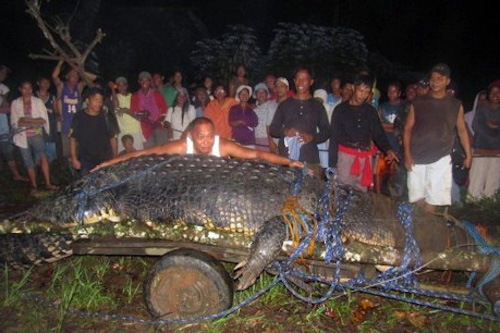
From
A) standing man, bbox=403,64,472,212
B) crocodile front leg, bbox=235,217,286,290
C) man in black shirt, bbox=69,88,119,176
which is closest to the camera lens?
crocodile front leg, bbox=235,217,286,290

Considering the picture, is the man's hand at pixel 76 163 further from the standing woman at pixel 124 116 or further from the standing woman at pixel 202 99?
the standing woman at pixel 202 99

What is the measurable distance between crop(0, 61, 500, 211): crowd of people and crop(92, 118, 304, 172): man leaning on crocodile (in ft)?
0.03

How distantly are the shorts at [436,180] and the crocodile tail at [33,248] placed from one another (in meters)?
3.73

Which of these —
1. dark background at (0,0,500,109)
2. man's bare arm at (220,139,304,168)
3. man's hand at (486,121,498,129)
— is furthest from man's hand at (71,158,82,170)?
dark background at (0,0,500,109)

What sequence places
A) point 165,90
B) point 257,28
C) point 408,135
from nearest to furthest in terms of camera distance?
point 408,135
point 165,90
point 257,28

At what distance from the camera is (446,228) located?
3492mm

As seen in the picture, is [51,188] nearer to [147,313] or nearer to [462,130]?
[147,313]

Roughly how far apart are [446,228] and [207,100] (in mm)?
4937

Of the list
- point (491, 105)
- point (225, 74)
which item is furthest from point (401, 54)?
point (491, 105)

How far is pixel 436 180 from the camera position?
4492mm

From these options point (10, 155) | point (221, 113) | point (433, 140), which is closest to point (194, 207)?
point (433, 140)

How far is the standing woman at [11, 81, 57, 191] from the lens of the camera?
662 cm

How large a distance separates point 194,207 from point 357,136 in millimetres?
2272

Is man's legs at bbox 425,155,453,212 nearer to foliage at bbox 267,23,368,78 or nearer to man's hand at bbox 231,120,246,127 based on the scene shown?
man's hand at bbox 231,120,246,127
